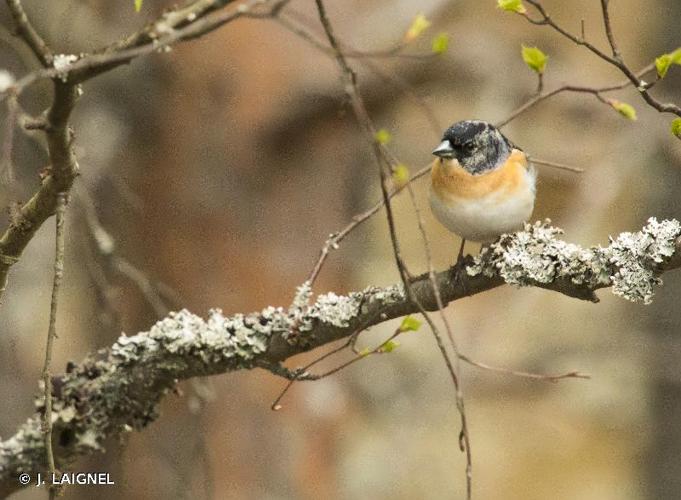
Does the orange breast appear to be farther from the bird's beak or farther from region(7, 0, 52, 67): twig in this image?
region(7, 0, 52, 67): twig

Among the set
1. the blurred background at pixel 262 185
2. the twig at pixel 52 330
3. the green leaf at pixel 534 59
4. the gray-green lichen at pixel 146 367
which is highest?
the blurred background at pixel 262 185

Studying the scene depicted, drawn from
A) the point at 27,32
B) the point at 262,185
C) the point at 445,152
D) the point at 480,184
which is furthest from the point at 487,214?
the point at 262,185

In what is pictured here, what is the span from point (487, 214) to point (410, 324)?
14.0 inches

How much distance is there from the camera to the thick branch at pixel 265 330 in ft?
3.59

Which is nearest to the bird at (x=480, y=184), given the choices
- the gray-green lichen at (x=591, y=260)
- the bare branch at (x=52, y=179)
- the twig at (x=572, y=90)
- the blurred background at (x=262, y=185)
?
the twig at (x=572, y=90)

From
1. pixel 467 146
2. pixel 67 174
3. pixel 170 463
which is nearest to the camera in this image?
pixel 67 174

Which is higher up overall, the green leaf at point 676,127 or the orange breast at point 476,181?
the orange breast at point 476,181

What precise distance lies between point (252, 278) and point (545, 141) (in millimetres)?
2086

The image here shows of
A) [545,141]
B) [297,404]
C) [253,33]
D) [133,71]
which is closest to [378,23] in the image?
[253,33]

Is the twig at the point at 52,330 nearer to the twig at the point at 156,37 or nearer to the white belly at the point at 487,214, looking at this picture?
the twig at the point at 156,37

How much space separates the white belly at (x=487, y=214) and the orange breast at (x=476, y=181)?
11 mm

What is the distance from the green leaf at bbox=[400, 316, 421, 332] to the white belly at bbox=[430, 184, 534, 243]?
34 centimetres

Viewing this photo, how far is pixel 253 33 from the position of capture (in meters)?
2.35

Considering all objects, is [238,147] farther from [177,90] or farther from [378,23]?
[378,23]
